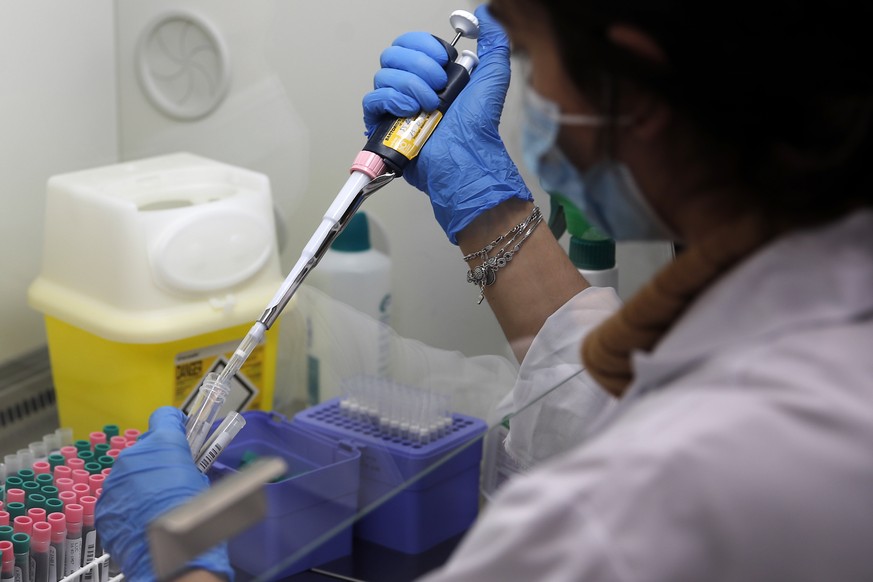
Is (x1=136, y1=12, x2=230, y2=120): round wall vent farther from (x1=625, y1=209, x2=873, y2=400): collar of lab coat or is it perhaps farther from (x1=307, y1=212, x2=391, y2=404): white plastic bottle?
(x1=625, y1=209, x2=873, y2=400): collar of lab coat

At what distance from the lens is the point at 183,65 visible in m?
1.94

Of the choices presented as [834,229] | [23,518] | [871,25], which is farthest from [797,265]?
[23,518]

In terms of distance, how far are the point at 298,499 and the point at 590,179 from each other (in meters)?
0.37

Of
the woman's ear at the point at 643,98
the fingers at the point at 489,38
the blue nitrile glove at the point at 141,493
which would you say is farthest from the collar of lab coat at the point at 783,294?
the fingers at the point at 489,38

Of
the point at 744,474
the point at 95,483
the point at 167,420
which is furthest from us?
the point at 95,483

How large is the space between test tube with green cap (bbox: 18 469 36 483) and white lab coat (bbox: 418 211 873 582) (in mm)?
932

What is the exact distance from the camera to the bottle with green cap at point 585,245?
140 cm

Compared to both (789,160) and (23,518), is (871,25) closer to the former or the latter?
(789,160)

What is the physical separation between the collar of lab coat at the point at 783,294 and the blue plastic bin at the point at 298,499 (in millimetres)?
309

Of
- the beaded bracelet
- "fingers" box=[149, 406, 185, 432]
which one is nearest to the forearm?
the beaded bracelet

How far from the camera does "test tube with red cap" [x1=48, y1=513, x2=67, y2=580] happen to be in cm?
124

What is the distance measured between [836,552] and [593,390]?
0.43 meters

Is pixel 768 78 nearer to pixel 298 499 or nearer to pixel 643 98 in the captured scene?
pixel 643 98

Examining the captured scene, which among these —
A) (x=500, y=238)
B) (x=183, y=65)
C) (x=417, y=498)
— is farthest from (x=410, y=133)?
(x=183, y=65)
